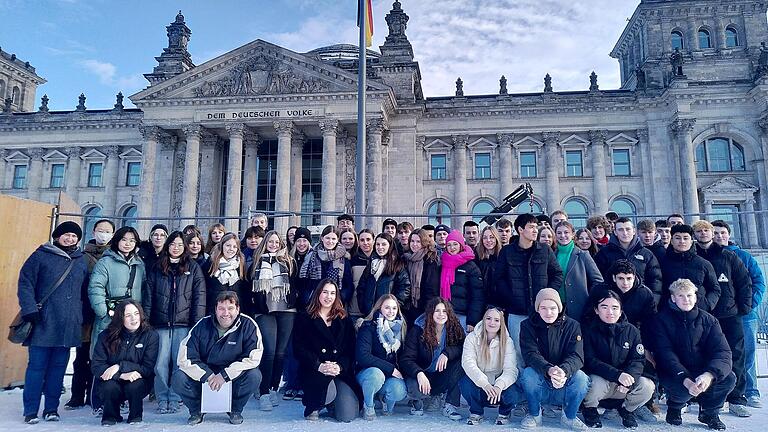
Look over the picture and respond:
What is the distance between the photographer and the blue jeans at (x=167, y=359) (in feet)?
24.3

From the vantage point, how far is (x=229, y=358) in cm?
689

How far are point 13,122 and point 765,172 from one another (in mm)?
57323

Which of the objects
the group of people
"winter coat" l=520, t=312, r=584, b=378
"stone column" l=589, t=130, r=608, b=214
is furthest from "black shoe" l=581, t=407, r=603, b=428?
"stone column" l=589, t=130, r=608, b=214

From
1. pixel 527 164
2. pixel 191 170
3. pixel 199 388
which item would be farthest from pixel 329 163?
pixel 199 388

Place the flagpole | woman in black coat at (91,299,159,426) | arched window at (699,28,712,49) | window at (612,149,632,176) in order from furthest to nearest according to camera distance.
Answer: arched window at (699,28,712,49) < window at (612,149,632,176) < the flagpole < woman in black coat at (91,299,159,426)

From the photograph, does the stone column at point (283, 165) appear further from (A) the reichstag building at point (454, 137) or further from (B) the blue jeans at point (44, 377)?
(B) the blue jeans at point (44, 377)

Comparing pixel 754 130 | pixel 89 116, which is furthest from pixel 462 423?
pixel 89 116

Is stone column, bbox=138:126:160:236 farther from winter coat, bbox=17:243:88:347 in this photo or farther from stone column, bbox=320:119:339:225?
winter coat, bbox=17:243:88:347

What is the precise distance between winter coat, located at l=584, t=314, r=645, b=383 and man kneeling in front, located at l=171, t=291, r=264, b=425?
4558mm

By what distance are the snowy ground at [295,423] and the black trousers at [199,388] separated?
0.85 feet

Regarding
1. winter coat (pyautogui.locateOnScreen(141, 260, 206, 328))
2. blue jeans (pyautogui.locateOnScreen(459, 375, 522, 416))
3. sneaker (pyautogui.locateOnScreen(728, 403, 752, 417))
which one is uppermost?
winter coat (pyautogui.locateOnScreen(141, 260, 206, 328))

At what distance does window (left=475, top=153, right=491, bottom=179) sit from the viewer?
123 feet

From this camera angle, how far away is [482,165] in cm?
3756

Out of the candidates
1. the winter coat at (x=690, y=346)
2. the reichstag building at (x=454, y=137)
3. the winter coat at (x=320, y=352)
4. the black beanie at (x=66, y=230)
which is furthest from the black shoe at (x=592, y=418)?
the reichstag building at (x=454, y=137)
